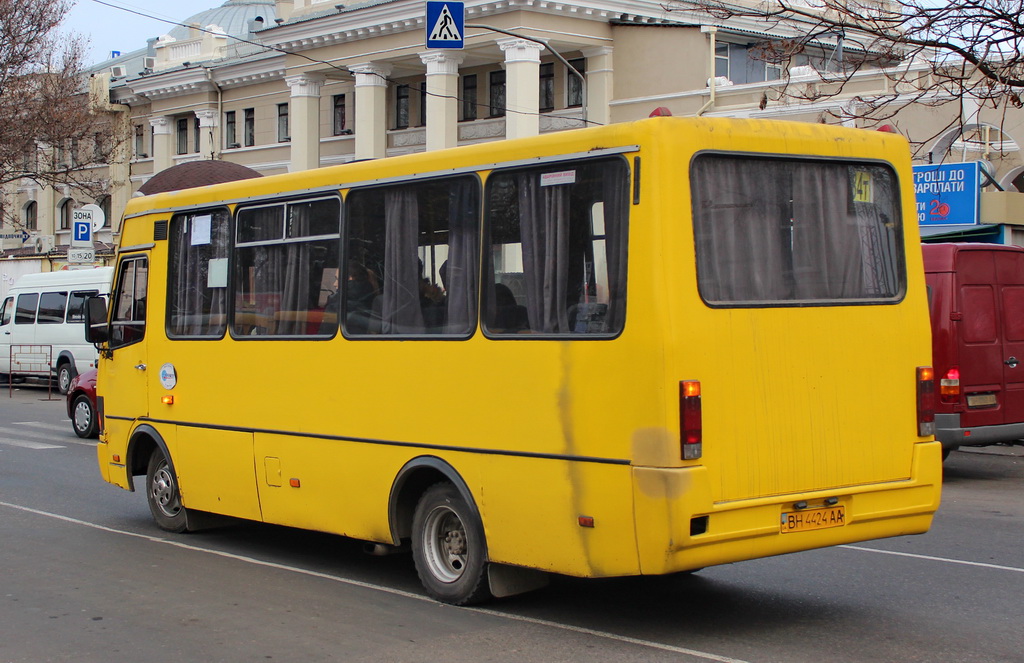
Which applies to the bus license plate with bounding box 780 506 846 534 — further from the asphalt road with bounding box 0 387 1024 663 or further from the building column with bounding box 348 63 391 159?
the building column with bounding box 348 63 391 159

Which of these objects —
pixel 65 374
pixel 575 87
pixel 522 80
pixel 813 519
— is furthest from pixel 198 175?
pixel 575 87

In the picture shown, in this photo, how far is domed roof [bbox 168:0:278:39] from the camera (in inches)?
2306

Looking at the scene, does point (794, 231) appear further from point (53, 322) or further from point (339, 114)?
point (339, 114)

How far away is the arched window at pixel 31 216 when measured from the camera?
60.8 meters

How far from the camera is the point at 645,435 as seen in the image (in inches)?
255

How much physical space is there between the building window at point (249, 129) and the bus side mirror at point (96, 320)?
130 ft

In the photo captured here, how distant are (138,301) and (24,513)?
2513 mm

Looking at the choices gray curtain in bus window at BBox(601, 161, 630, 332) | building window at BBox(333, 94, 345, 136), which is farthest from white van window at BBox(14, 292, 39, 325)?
gray curtain in bus window at BBox(601, 161, 630, 332)

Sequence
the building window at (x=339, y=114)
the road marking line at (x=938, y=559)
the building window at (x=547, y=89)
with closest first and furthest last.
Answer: the road marking line at (x=938, y=559) → the building window at (x=547, y=89) → the building window at (x=339, y=114)

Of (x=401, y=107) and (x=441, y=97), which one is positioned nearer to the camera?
(x=441, y=97)

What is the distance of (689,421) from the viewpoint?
644 centimetres

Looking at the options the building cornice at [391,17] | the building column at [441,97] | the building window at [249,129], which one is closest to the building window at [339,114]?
the building cornice at [391,17]

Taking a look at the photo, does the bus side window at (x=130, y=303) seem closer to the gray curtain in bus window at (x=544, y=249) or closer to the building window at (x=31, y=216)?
the gray curtain in bus window at (x=544, y=249)

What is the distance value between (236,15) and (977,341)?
51.5 m
